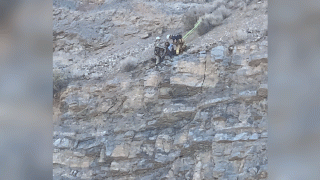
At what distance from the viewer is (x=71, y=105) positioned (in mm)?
3969

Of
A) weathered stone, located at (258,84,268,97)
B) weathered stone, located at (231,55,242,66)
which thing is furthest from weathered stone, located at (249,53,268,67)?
weathered stone, located at (258,84,268,97)

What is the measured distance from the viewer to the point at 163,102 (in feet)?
12.5

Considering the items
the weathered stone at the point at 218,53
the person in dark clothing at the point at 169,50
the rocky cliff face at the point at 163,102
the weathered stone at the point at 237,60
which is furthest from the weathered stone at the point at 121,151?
the weathered stone at the point at 237,60

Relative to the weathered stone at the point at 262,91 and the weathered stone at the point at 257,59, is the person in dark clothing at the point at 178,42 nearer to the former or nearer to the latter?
the weathered stone at the point at 257,59

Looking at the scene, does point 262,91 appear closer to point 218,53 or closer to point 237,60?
point 237,60

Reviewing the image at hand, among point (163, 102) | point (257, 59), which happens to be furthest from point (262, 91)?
point (163, 102)

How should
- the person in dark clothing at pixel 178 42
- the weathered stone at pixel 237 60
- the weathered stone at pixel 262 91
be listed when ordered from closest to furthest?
the weathered stone at pixel 262 91, the weathered stone at pixel 237 60, the person in dark clothing at pixel 178 42

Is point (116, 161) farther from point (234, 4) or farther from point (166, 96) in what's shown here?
point (234, 4)

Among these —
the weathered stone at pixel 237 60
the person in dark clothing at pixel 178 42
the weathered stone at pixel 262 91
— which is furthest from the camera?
the person in dark clothing at pixel 178 42

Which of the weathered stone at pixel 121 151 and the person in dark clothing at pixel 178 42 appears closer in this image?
the weathered stone at pixel 121 151

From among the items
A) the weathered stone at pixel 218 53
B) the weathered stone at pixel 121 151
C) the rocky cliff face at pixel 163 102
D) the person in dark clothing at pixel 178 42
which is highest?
the person in dark clothing at pixel 178 42

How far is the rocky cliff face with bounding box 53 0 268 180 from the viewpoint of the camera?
139 inches

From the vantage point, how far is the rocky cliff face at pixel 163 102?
3.53 meters

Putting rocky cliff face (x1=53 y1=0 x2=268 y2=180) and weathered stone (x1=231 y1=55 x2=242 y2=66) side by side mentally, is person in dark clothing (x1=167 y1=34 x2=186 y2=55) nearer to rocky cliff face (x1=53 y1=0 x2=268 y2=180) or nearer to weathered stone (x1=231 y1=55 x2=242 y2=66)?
rocky cliff face (x1=53 y1=0 x2=268 y2=180)
